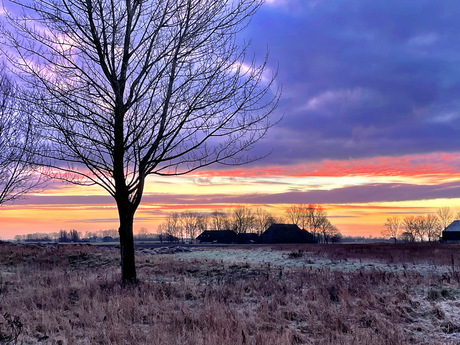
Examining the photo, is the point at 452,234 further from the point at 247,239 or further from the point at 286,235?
the point at 247,239

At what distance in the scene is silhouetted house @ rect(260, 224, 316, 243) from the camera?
74500mm

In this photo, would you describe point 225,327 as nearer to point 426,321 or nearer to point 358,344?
point 358,344

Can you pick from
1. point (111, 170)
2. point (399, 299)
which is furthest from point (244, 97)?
point (399, 299)

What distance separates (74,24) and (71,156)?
3.52 meters

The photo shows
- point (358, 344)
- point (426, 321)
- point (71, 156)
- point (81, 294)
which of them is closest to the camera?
point (358, 344)

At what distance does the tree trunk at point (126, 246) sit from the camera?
1020 cm

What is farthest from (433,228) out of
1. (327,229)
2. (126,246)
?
(126,246)

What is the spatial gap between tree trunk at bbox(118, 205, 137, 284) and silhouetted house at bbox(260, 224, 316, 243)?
6553 centimetres

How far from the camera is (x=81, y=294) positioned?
855cm

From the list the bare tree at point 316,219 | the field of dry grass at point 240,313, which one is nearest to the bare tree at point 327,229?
the bare tree at point 316,219

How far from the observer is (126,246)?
10.3 meters

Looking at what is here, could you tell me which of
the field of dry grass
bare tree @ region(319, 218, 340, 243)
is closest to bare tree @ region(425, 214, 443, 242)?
bare tree @ region(319, 218, 340, 243)

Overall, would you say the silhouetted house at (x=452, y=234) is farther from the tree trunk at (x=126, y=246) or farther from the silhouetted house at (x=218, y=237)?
the tree trunk at (x=126, y=246)

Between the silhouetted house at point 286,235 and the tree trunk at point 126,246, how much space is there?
65533 millimetres
